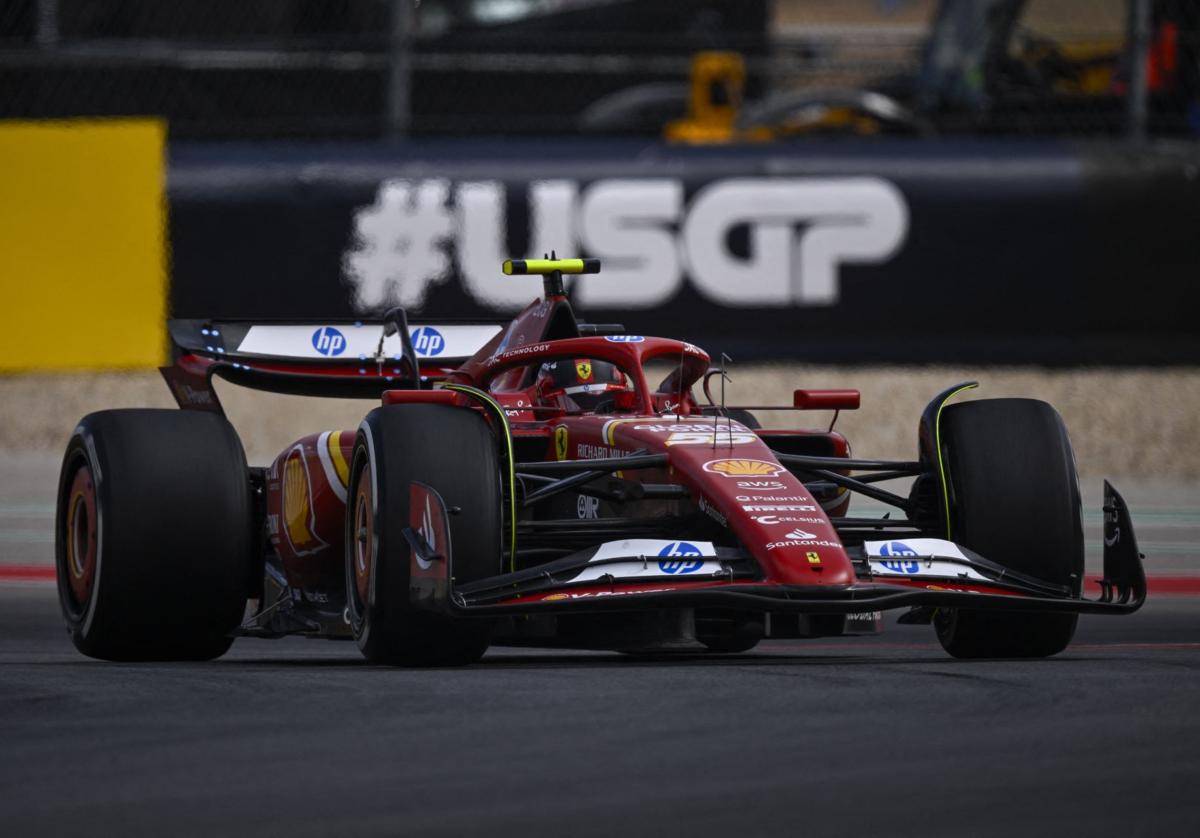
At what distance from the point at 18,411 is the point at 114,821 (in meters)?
10.2

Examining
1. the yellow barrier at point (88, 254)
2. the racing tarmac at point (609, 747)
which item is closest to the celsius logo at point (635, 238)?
the yellow barrier at point (88, 254)

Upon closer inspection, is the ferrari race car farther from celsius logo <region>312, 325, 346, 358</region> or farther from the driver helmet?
celsius logo <region>312, 325, 346, 358</region>

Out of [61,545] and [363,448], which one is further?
[61,545]

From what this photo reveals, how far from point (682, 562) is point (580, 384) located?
4.79 feet

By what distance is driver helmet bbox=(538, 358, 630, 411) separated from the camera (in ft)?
24.1

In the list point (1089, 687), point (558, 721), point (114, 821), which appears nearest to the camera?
point (114, 821)

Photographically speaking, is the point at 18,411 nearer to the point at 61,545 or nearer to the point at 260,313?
the point at 260,313

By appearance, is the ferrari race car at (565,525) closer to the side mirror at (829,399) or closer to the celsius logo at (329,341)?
the side mirror at (829,399)

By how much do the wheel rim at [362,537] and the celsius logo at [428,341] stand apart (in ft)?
5.88

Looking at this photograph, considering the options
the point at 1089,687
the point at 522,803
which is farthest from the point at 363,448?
the point at 522,803

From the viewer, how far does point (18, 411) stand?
44.4 feet

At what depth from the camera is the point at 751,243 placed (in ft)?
43.6

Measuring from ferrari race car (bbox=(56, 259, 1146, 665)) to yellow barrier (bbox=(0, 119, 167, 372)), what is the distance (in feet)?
19.0

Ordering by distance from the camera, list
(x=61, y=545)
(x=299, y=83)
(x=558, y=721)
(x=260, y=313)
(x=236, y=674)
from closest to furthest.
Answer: (x=558, y=721) → (x=236, y=674) → (x=61, y=545) → (x=260, y=313) → (x=299, y=83)
